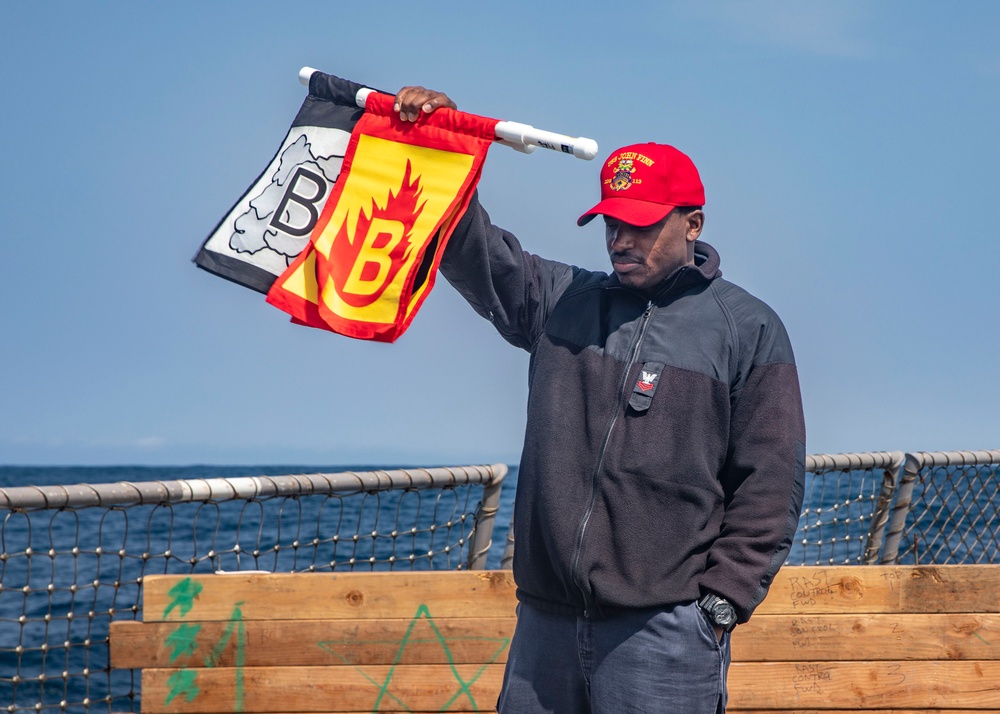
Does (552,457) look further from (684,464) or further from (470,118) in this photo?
(470,118)

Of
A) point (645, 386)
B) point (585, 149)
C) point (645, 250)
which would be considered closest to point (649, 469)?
point (645, 386)

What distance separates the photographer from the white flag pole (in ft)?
11.0

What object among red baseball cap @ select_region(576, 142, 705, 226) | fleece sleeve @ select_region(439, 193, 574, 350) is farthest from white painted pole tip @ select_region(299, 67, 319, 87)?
red baseball cap @ select_region(576, 142, 705, 226)

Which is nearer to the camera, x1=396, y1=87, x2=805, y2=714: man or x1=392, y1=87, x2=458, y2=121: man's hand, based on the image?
x1=396, y1=87, x2=805, y2=714: man

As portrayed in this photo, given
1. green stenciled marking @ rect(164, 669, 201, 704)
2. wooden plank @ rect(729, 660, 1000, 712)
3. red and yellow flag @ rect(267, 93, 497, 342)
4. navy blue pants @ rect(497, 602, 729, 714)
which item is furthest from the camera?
wooden plank @ rect(729, 660, 1000, 712)

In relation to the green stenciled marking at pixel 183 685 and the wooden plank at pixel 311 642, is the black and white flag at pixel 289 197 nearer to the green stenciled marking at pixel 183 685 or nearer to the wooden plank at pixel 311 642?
the wooden plank at pixel 311 642

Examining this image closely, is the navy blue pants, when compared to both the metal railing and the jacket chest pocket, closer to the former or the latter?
the jacket chest pocket

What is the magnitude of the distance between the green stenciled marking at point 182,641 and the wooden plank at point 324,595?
0.05m

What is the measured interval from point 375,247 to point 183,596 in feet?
6.05

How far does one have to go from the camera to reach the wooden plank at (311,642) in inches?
182

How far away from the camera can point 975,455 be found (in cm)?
668

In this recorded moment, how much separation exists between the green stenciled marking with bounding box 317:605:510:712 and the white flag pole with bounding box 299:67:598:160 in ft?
6.87

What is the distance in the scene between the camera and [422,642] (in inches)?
186

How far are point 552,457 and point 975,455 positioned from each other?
4375 millimetres
